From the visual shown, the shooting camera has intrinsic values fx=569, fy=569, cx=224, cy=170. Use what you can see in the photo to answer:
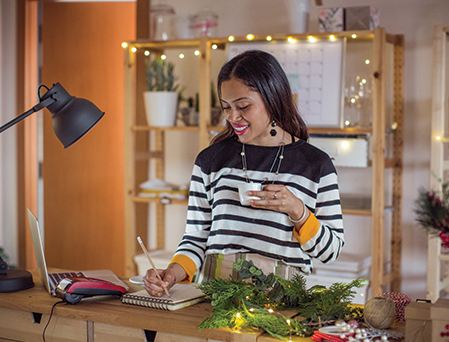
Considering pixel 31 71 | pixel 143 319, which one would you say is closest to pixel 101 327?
pixel 143 319

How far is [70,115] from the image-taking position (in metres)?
1.65

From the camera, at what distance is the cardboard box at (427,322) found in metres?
1.15

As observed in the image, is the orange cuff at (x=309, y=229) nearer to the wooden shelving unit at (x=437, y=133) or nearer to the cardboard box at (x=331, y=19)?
the wooden shelving unit at (x=437, y=133)

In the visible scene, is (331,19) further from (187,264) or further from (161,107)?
(187,264)

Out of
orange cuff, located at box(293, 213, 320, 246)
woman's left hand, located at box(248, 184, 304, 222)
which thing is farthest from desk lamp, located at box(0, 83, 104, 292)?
orange cuff, located at box(293, 213, 320, 246)

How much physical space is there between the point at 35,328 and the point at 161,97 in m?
1.96

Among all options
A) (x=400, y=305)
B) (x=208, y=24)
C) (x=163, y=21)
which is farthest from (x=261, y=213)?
(x=163, y=21)

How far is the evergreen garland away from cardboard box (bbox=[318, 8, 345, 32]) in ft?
5.89

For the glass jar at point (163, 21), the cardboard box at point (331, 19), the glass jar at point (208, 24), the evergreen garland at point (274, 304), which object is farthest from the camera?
the glass jar at point (163, 21)

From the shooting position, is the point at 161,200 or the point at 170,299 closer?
the point at 170,299

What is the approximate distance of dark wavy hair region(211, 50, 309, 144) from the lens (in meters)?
1.74

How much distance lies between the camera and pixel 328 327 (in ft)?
4.15

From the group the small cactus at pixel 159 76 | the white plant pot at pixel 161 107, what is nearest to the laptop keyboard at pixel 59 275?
the white plant pot at pixel 161 107

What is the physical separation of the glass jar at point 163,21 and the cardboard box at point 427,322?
8.21 ft
